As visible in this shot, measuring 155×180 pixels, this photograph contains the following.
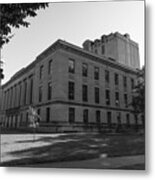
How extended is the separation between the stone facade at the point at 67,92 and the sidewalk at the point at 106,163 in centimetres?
58

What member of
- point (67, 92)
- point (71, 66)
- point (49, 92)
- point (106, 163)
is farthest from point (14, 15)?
point (106, 163)

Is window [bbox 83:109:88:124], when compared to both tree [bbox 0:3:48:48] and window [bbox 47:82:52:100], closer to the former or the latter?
window [bbox 47:82:52:100]

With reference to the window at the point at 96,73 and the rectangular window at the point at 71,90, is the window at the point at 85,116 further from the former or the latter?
the window at the point at 96,73

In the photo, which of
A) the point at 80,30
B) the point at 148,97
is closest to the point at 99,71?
the point at 80,30

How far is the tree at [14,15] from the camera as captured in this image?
144 inches

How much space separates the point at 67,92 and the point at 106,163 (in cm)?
137

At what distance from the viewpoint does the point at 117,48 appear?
12.8 feet

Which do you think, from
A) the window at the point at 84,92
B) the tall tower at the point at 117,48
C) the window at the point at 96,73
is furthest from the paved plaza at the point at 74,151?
the tall tower at the point at 117,48

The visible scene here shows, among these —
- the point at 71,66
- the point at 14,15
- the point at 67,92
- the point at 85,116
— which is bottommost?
the point at 85,116

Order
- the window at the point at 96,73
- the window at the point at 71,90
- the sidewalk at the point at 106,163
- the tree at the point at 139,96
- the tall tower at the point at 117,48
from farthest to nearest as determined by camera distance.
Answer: the window at the point at 96,73 < the window at the point at 71,90 < the tall tower at the point at 117,48 < the tree at the point at 139,96 < the sidewalk at the point at 106,163

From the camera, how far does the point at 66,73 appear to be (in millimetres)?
3846

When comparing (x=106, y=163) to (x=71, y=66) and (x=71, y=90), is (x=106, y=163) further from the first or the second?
(x=71, y=66)

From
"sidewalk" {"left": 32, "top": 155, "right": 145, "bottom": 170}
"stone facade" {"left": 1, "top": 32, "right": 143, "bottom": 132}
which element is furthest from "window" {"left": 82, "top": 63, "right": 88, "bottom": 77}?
"sidewalk" {"left": 32, "top": 155, "right": 145, "bottom": 170}

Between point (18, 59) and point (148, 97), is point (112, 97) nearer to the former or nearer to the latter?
point (148, 97)
